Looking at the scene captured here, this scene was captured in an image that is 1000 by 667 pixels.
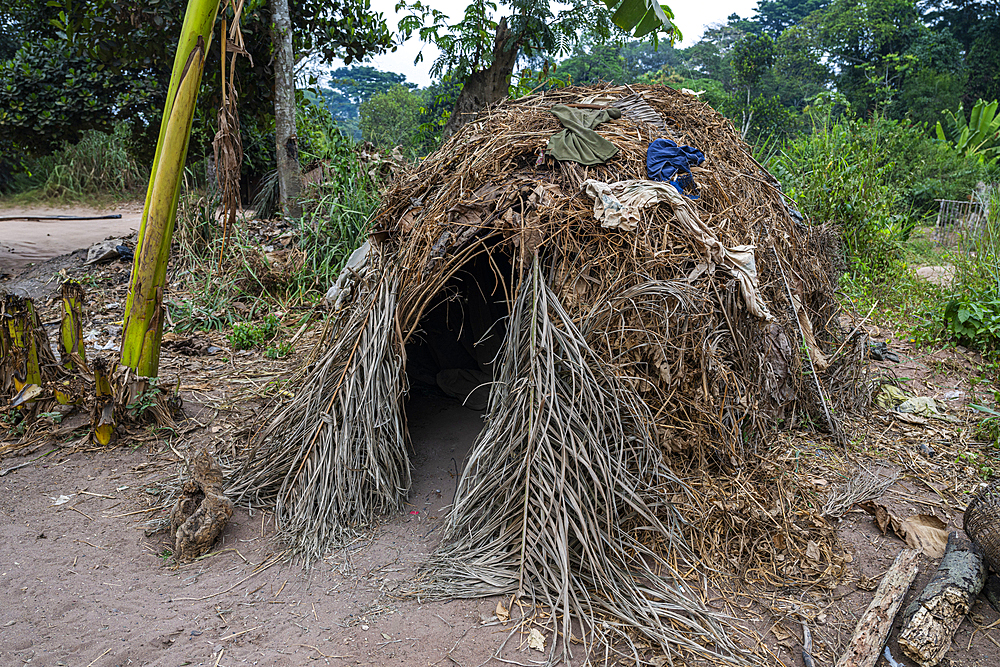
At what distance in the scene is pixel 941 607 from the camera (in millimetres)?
2736

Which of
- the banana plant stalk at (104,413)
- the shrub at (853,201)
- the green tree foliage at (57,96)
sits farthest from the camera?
the green tree foliage at (57,96)

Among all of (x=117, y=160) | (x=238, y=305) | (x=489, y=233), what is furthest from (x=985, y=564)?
(x=117, y=160)

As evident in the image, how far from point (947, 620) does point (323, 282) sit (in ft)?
19.9

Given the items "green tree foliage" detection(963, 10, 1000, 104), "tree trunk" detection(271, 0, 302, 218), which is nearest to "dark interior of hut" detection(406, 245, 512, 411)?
"tree trunk" detection(271, 0, 302, 218)

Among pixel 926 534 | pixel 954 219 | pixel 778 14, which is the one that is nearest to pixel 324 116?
pixel 926 534

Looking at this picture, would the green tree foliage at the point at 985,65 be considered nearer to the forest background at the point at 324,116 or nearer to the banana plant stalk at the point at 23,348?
the forest background at the point at 324,116

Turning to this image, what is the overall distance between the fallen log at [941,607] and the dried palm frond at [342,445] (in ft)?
8.47

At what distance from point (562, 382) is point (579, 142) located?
5.28 ft

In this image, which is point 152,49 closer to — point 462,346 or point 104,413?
point 104,413

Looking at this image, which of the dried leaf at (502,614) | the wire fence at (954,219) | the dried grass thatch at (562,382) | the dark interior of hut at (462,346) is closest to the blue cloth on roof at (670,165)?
the dried grass thatch at (562,382)

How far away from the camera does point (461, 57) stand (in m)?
9.16

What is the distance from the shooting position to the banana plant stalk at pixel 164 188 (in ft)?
12.5

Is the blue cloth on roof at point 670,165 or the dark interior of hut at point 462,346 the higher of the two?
the blue cloth on roof at point 670,165

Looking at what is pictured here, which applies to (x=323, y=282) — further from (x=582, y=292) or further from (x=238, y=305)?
(x=582, y=292)
